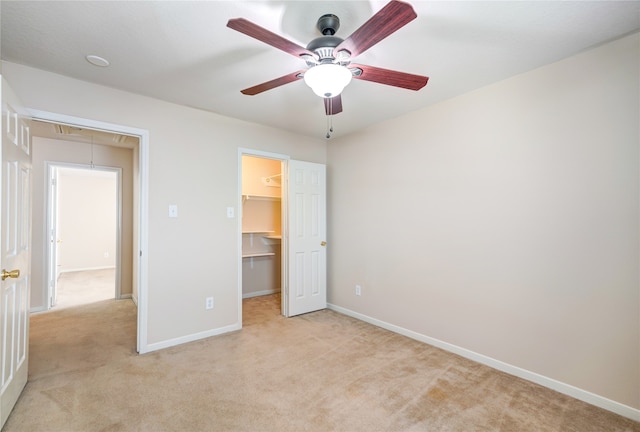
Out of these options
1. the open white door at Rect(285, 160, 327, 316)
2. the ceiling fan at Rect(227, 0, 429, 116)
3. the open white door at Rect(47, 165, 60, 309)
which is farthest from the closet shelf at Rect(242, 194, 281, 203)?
the ceiling fan at Rect(227, 0, 429, 116)

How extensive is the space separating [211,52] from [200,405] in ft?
7.97

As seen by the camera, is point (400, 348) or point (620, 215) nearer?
point (620, 215)

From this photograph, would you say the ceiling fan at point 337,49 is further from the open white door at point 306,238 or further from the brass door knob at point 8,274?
the open white door at point 306,238

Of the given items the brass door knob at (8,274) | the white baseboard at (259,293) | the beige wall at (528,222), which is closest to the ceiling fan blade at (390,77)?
the beige wall at (528,222)

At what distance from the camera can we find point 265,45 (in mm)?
1932

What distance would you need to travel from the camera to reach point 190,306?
3020 mm

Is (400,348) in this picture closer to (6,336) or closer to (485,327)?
(485,327)

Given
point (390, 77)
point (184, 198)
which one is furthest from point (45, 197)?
point (390, 77)

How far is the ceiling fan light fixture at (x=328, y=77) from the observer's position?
1525mm

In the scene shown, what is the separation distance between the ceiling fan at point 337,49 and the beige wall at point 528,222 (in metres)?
1.07

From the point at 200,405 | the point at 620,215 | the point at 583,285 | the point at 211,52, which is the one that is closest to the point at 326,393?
the point at 200,405

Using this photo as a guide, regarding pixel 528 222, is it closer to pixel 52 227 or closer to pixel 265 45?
pixel 265 45

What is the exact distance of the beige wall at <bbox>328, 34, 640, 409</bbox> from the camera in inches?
75.8

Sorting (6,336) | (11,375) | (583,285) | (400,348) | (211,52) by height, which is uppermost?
(211,52)
